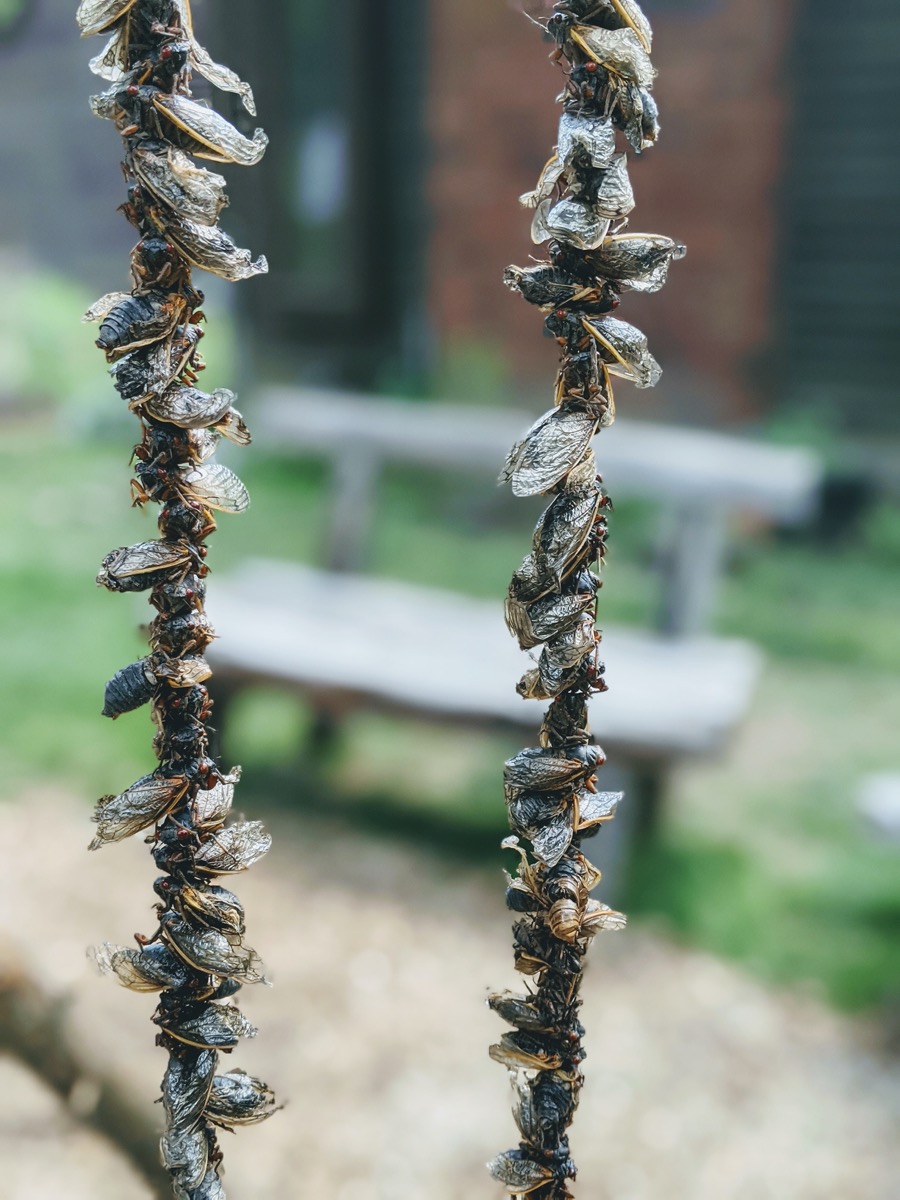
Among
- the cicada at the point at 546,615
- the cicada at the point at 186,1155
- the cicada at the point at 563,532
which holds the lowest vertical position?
the cicada at the point at 186,1155

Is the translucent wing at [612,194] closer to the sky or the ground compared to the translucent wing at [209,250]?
closer to the sky

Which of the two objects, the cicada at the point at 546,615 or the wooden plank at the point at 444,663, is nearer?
the cicada at the point at 546,615

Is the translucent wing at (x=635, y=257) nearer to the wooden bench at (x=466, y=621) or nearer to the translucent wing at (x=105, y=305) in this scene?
the translucent wing at (x=105, y=305)

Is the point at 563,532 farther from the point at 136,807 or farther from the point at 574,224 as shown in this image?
the point at 136,807

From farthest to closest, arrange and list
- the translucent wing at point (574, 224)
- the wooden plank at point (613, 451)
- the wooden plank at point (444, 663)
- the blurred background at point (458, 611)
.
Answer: the wooden plank at point (613, 451) < the wooden plank at point (444, 663) < the blurred background at point (458, 611) < the translucent wing at point (574, 224)

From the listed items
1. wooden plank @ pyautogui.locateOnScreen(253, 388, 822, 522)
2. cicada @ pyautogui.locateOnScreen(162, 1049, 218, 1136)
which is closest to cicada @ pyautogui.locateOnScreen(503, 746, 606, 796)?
cicada @ pyautogui.locateOnScreen(162, 1049, 218, 1136)

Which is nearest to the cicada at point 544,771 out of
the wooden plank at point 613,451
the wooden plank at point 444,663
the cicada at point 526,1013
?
the cicada at point 526,1013

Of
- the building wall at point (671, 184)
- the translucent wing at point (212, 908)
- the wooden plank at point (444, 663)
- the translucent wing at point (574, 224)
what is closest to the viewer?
the translucent wing at point (574, 224)
